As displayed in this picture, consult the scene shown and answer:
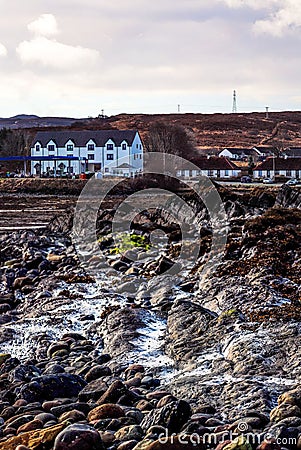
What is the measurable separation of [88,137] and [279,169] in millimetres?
22778

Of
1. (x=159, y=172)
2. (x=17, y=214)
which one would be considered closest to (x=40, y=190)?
(x=159, y=172)

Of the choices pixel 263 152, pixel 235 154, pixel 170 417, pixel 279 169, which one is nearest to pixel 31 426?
pixel 170 417

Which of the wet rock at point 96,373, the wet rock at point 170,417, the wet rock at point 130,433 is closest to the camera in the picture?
the wet rock at point 130,433

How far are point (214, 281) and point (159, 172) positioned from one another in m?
40.4

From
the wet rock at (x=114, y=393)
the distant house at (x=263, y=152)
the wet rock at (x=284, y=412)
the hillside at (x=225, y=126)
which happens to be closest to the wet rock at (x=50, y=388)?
the wet rock at (x=114, y=393)

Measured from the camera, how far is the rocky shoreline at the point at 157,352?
7.45 meters

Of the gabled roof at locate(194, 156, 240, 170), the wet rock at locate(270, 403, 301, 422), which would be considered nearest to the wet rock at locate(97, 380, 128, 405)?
the wet rock at locate(270, 403, 301, 422)

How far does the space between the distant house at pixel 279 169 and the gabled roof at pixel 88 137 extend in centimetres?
1525

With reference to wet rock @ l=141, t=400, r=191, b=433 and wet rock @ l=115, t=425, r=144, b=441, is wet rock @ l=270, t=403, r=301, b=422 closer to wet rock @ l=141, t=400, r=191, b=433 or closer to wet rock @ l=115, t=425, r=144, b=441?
wet rock @ l=141, t=400, r=191, b=433

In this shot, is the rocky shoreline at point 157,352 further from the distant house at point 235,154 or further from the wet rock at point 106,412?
the distant house at point 235,154

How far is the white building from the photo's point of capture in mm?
76625

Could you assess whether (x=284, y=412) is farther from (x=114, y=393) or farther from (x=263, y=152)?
(x=263, y=152)

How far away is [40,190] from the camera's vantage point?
200 feet

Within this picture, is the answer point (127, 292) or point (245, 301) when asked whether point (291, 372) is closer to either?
point (245, 301)
